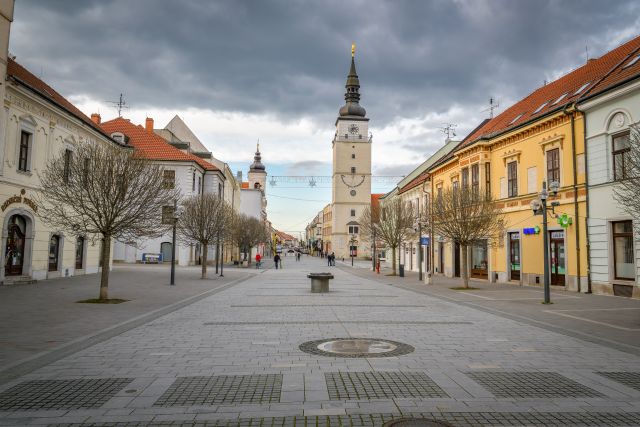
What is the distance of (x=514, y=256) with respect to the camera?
27.0 metres

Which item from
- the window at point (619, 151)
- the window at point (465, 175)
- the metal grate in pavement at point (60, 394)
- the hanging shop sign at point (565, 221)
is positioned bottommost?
the metal grate in pavement at point (60, 394)

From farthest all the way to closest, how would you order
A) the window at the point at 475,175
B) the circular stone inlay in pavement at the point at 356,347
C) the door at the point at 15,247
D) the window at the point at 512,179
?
the window at the point at 475,175
the window at the point at 512,179
the door at the point at 15,247
the circular stone inlay in pavement at the point at 356,347

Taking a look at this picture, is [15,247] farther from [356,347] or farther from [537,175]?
[537,175]

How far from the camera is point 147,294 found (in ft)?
61.2

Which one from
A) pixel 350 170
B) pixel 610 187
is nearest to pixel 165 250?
pixel 610 187

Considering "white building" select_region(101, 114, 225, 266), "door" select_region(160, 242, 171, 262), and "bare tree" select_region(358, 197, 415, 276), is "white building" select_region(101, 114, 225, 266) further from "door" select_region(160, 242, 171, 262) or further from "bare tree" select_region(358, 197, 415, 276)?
"bare tree" select_region(358, 197, 415, 276)

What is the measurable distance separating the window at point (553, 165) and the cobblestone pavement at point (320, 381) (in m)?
15.0

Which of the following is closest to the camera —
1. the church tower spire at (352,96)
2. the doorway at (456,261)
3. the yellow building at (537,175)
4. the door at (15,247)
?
the door at (15,247)

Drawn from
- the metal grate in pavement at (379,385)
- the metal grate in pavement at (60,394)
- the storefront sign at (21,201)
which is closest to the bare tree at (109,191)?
the storefront sign at (21,201)

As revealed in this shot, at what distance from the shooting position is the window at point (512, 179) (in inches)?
1061

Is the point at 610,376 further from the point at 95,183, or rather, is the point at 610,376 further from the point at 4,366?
the point at 95,183

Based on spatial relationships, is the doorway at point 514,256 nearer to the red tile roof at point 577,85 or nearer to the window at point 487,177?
the window at point 487,177

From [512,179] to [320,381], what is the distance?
79.2ft

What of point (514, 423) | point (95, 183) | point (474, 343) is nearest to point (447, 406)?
point (514, 423)
